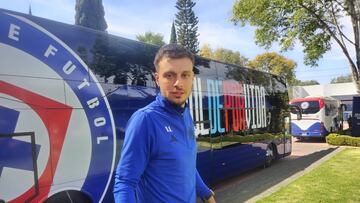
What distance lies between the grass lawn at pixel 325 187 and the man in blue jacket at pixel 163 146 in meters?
5.64

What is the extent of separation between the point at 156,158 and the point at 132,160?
0.56 ft

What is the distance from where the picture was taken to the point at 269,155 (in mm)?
13234

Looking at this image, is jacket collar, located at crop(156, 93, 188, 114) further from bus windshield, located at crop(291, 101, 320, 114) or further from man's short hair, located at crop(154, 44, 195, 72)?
bus windshield, located at crop(291, 101, 320, 114)

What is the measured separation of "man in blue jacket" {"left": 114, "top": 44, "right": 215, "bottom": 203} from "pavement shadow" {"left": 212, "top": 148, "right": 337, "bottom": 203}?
21.3 ft

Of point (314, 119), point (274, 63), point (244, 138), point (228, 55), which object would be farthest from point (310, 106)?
point (228, 55)

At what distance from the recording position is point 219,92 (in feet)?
32.0

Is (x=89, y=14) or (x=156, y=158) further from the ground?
(x=89, y=14)

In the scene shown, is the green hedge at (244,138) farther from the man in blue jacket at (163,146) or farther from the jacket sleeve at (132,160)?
the jacket sleeve at (132,160)

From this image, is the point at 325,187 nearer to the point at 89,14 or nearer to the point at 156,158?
the point at 156,158

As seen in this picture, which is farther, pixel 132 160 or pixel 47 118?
pixel 47 118

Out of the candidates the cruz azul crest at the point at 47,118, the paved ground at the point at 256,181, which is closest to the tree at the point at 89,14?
the paved ground at the point at 256,181

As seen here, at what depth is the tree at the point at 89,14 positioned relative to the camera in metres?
36.4

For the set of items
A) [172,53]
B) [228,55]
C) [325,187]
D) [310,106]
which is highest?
[228,55]

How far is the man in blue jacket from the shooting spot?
6.88 feet
